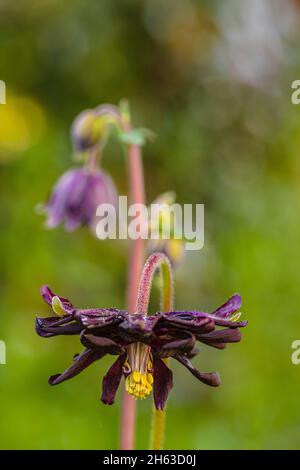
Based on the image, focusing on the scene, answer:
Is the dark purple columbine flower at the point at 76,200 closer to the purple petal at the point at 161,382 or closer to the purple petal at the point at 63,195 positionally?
the purple petal at the point at 63,195

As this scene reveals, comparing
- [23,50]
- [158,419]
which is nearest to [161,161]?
[23,50]

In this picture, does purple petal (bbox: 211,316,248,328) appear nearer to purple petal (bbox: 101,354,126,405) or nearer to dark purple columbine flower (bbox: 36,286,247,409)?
dark purple columbine flower (bbox: 36,286,247,409)

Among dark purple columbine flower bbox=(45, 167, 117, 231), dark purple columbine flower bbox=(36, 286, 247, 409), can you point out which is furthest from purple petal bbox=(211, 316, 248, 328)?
dark purple columbine flower bbox=(45, 167, 117, 231)

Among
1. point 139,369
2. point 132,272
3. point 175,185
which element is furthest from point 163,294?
point 175,185
